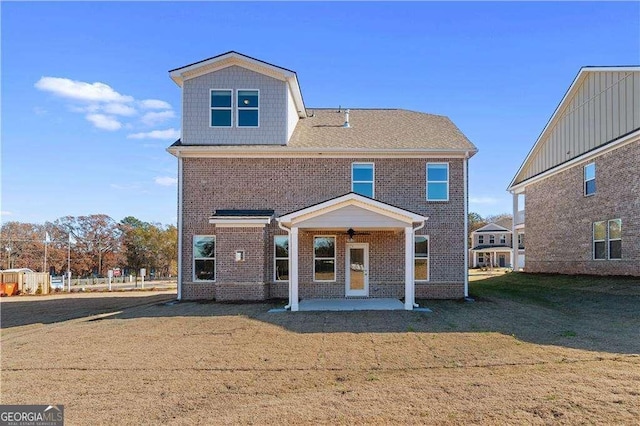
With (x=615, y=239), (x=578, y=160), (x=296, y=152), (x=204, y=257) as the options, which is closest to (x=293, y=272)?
(x=204, y=257)

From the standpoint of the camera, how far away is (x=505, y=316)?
1231 centimetres

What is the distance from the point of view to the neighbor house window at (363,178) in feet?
54.0

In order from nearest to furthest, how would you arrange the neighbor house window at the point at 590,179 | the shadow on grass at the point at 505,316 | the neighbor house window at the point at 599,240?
the shadow on grass at the point at 505,316, the neighbor house window at the point at 599,240, the neighbor house window at the point at 590,179

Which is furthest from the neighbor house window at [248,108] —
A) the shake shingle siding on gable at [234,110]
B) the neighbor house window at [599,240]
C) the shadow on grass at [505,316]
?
the neighbor house window at [599,240]

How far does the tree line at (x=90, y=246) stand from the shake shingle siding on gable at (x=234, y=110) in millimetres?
47181

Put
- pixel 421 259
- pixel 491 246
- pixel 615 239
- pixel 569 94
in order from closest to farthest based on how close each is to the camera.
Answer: pixel 421 259 → pixel 615 239 → pixel 569 94 → pixel 491 246

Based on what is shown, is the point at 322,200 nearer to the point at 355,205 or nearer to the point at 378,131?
the point at 355,205

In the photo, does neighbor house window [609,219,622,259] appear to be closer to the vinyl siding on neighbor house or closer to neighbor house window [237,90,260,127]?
the vinyl siding on neighbor house

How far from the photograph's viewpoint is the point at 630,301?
14008mm

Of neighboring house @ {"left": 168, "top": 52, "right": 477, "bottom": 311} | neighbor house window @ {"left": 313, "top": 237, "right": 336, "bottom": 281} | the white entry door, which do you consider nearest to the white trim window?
neighboring house @ {"left": 168, "top": 52, "right": 477, "bottom": 311}

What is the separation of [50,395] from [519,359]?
7626mm

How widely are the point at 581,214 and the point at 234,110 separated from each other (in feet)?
56.3

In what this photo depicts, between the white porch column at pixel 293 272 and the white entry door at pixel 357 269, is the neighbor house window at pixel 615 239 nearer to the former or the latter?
the white entry door at pixel 357 269

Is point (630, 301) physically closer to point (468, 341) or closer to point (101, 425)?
point (468, 341)
